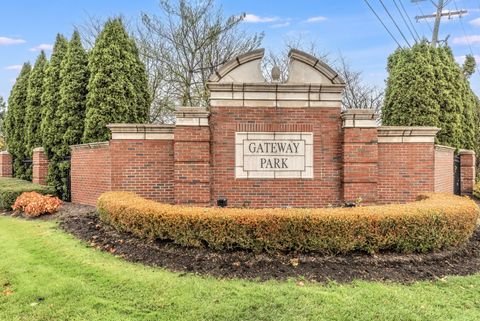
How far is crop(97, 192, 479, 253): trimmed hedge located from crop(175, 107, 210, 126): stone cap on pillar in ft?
7.96

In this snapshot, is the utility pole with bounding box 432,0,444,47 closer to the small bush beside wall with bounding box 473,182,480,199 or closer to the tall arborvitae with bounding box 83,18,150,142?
the small bush beside wall with bounding box 473,182,480,199

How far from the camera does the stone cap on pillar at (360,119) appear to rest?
748cm

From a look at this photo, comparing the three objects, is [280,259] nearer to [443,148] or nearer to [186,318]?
[186,318]

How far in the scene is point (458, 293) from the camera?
421 cm

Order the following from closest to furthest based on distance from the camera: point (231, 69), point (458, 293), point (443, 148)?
point (458, 293) < point (231, 69) < point (443, 148)

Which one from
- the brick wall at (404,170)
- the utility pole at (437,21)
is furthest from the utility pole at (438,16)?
the brick wall at (404,170)

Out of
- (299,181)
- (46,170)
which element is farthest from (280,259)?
(46,170)

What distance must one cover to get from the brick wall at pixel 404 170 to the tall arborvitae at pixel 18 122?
46.4 feet

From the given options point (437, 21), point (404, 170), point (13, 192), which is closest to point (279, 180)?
point (404, 170)

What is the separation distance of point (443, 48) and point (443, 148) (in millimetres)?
6333

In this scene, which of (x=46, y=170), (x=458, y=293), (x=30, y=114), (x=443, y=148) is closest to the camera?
(x=458, y=293)

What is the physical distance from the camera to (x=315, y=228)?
4965 millimetres

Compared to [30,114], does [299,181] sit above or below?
below

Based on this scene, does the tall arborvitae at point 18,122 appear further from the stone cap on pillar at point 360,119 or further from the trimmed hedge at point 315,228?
the stone cap on pillar at point 360,119
